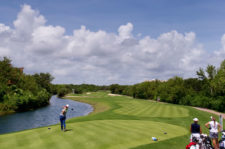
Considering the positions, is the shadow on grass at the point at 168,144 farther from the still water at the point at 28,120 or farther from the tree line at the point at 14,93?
the tree line at the point at 14,93

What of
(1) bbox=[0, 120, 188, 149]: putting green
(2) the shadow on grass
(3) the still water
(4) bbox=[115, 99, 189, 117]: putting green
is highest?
(1) bbox=[0, 120, 188, 149]: putting green

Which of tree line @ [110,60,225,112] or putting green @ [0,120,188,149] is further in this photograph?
tree line @ [110,60,225,112]

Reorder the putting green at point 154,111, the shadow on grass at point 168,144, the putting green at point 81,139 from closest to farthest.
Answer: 1. the putting green at point 81,139
2. the shadow on grass at point 168,144
3. the putting green at point 154,111

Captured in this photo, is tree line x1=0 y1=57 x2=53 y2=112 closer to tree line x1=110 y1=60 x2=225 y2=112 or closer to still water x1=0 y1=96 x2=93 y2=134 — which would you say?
still water x1=0 y1=96 x2=93 y2=134

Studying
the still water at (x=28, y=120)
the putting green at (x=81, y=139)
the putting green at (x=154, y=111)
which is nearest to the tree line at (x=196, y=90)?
the putting green at (x=154, y=111)

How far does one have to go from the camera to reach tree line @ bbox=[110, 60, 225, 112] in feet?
171

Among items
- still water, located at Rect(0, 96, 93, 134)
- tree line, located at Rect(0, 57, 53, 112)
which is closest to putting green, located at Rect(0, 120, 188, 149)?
still water, located at Rect(0, 96, 93, 134)

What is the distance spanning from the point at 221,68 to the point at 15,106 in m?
58.0

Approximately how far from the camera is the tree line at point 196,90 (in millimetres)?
52197

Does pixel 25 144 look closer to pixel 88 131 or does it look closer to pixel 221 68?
pixel 88 131

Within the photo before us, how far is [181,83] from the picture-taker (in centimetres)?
8206

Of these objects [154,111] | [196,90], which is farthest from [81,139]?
[196,90]

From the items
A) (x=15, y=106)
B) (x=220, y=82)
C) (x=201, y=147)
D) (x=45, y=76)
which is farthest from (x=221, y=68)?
(x=45, y=76)

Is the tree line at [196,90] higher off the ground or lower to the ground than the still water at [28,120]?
higher
